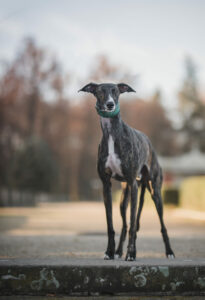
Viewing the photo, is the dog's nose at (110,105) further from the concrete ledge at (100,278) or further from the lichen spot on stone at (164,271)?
the lichen spot on stone at (164,271)

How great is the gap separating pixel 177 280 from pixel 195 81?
69712 millimetres

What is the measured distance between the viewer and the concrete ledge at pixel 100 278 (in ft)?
13.1

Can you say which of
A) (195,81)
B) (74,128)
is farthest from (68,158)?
(195,81)

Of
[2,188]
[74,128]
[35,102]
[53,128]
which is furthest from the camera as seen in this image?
[74,128]

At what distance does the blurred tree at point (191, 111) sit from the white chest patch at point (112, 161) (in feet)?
200

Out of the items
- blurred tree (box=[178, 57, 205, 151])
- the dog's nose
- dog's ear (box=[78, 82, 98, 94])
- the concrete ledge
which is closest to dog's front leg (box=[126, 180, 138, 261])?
the concrete ledge

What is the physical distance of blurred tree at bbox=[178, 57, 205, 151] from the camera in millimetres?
65688

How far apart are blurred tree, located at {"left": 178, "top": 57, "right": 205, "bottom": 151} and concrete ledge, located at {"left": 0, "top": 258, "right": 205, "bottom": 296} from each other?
61.8m

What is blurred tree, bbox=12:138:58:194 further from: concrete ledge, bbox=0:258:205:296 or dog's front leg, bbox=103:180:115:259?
concrete ledge, bbox=0:258:205:296

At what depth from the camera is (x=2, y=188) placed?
103 ft

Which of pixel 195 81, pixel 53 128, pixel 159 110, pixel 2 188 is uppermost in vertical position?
pixel 195 81

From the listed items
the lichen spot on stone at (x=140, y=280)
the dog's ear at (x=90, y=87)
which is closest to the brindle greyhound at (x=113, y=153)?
the dog's ear at (x=90, y=87)

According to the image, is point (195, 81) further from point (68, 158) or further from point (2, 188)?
point (2, 188)

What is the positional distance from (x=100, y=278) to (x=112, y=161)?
58.3 inches
